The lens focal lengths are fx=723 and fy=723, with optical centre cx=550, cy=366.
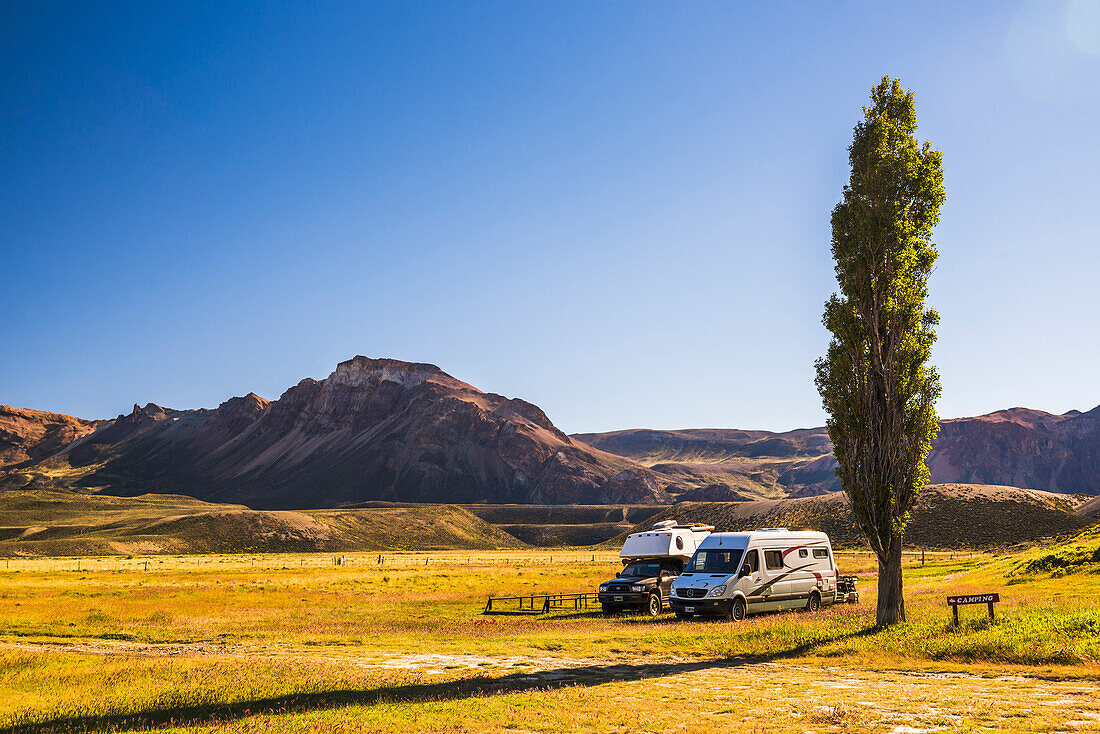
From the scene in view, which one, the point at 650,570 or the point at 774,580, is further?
the point at 650,570

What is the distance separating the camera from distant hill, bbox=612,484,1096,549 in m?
88.4

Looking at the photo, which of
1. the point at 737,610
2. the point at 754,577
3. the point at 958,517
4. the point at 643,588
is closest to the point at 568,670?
the point at 737,610

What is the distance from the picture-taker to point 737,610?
24125 millimetres

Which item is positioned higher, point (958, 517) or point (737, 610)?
point (737, 610)

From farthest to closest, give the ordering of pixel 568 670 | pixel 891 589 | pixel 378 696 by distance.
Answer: pixel 891 589, pixel 568 670, pixel 378 696

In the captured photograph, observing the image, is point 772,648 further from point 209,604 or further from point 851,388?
point 209,604

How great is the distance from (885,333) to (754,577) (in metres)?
9.50

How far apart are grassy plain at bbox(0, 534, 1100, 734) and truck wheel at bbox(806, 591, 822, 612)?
1.67 meters

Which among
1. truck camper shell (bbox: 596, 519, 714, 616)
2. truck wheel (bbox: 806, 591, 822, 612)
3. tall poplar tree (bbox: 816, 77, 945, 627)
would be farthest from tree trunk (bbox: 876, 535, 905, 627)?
truck camper shell (bbox: 596, 519, 714, 616)

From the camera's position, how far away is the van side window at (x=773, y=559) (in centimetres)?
2550

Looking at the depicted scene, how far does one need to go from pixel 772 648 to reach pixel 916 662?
11.8 ft

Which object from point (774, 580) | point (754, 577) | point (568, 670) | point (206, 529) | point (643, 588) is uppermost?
point (754, 577)

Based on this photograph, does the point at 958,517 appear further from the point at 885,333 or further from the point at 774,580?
the point at 885,333

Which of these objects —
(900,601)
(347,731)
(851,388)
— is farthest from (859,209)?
(347,731)
